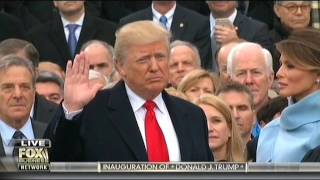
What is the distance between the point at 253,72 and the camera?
28.4 ft

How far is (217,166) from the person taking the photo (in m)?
3.12

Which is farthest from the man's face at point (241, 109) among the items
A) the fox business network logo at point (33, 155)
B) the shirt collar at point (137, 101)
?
the fox business network logo at point (33, 155)

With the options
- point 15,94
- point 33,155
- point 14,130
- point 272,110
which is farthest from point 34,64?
point 33,155

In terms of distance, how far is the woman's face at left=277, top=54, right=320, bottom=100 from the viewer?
5441 mm

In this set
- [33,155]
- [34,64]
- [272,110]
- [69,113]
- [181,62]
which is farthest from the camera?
[181,62]

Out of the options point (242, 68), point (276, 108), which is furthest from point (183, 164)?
point (242, 68)

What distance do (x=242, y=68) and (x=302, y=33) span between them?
3.22m

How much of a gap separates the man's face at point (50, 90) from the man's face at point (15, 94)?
6.94ft

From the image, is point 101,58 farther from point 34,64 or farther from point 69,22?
point 34,64

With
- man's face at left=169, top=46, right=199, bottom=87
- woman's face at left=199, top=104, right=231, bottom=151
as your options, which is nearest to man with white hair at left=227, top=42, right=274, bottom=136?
man's face at left=169, top=46, right=199, bottom=87

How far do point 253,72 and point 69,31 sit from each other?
3254 mm

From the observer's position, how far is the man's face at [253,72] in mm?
8531

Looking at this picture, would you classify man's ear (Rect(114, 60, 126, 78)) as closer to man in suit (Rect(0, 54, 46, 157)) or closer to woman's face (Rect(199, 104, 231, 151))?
man in suit (Rect(0, 54, 46, 157))

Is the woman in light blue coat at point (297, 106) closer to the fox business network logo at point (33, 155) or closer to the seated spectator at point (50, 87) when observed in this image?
the fox business network logo at point (33, 155)
